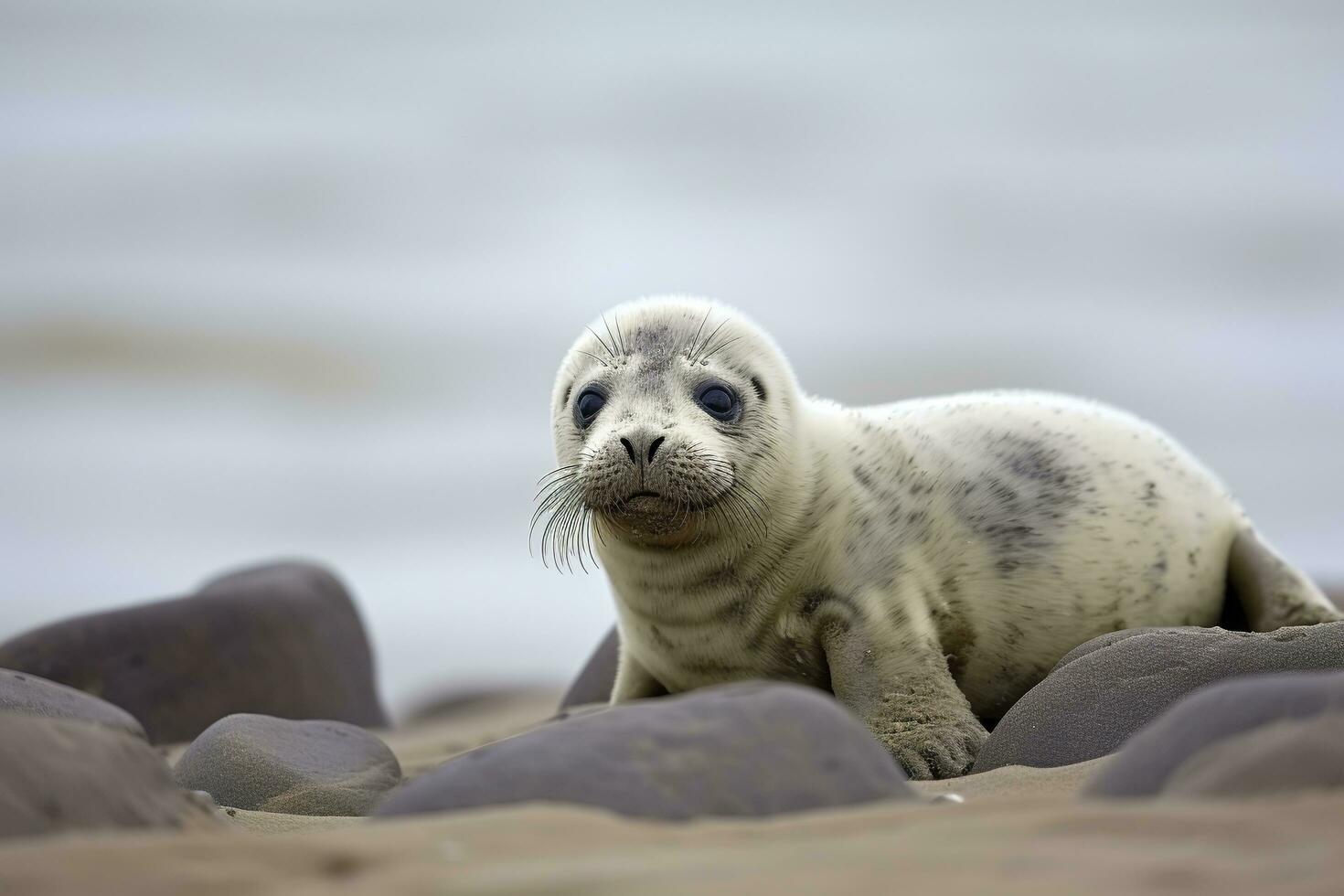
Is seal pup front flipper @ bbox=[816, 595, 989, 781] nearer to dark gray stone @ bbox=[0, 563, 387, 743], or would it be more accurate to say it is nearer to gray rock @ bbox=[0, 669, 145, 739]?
gray rock @ bbox=[0, 669, 145, 739]

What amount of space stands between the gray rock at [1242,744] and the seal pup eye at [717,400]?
2.01m

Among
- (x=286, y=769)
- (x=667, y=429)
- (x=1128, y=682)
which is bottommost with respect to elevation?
(x=286, y=769)

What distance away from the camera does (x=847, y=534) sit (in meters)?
4.08

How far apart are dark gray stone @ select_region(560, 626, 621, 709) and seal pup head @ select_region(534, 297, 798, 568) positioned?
1007mm

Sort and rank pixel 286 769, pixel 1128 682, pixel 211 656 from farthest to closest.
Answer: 1. pixel 211 656
2. pixel 286 769
3. pixel 1128 682

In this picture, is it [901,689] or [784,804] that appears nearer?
[784,804]

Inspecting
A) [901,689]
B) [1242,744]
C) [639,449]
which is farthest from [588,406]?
[1242,744]

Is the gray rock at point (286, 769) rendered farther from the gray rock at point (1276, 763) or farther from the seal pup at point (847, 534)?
the gray rock at point (1276, 763)

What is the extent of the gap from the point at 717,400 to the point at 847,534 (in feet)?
1.64

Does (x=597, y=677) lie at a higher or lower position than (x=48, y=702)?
lower

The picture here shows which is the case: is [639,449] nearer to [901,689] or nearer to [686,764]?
[901,689]

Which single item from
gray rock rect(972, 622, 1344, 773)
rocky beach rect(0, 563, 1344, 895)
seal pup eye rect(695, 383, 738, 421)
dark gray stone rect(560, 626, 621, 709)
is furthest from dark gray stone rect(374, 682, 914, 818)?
dark gray stone rect(560, 626, 621, 709)

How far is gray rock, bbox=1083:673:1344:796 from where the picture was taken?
5.88 feet

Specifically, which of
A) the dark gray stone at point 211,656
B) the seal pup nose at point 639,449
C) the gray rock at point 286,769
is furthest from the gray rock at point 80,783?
the dark gray stone at point 211,656
